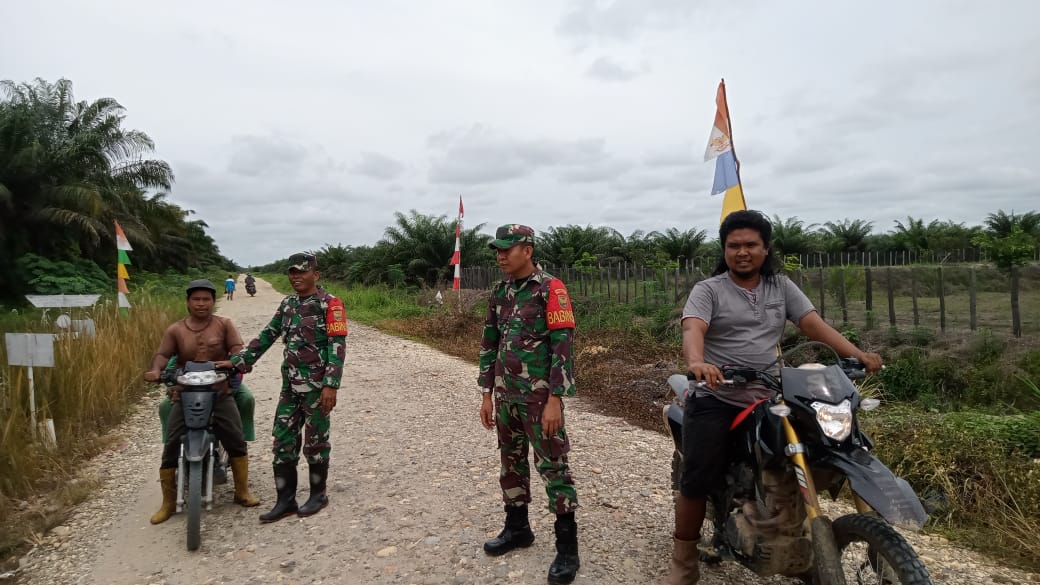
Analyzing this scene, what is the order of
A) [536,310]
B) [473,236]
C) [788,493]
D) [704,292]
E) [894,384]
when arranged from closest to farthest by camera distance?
[788,493] < [704,292] < [536,310] < [894,384] < [473,236]

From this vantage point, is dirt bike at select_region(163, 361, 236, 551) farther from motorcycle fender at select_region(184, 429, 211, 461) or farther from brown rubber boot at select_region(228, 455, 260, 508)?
brown rubber boot at select_region(228, 455, 260, 508)

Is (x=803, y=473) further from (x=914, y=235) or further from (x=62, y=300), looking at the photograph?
(x=914, y=235)

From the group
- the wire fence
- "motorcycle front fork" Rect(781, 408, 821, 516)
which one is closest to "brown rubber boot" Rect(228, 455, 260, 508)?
"motorcycle front fork" Rect(781, 408, 821, 516)

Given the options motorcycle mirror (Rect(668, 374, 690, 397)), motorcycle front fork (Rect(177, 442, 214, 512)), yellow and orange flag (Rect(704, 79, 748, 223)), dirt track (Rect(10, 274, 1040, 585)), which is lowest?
dirt track (Rect(10, 274, 1040, 585))

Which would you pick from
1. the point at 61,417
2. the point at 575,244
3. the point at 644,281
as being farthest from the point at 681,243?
the point at 61,417

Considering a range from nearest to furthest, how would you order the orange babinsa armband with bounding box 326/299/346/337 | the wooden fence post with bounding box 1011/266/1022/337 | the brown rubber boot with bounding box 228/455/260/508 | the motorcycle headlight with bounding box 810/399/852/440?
the motorcycle headlight with bounding box 810/399/852/440
the orange babinsa armband with bounding box 326/299/346/337
the brown rubber boot with bounding box 228/455/260/508
the wooden fence post with bounding box 1011/266/1022/337

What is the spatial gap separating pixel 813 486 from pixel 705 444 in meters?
0.47

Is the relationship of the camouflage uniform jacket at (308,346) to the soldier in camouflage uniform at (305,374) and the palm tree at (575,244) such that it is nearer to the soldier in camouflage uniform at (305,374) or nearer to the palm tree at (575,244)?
the soldier in camouflage uniform at (305,374)

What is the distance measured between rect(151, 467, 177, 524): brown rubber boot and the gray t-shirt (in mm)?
3395

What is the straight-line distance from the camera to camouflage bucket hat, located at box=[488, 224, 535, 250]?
312cm

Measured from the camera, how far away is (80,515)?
4293 millimetres

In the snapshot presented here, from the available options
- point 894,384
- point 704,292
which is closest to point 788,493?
point 704,292

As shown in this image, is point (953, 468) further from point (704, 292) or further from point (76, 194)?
point (76, 194)

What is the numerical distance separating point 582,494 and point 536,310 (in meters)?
1.83
